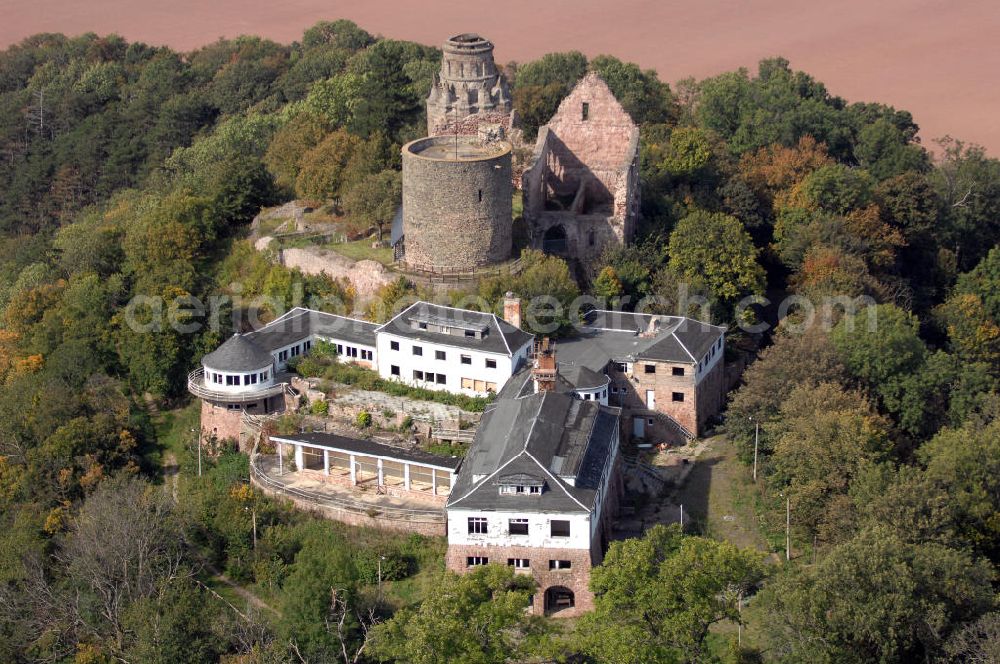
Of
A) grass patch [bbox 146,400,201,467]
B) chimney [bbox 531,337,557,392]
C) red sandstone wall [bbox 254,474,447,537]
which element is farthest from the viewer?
grass patch [bbox 146,400,201,467]

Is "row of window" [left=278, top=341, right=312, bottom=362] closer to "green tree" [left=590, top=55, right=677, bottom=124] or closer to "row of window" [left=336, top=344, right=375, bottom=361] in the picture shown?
"row of window" [left=336, top=344, right=375, bottom=361]

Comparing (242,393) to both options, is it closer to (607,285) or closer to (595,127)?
(607,285)

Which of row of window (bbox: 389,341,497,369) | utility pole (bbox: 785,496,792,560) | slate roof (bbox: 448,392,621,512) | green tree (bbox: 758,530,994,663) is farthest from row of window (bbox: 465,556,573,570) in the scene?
row of window (bbox: 389,341,497,369)

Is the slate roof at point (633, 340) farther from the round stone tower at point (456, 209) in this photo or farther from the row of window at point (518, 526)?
the row of window at point (518, 526)

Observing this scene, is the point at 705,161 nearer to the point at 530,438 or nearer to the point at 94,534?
the point at 530,438

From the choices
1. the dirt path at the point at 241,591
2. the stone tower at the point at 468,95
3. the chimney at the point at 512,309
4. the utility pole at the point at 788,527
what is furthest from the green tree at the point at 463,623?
the stone tower at the point at 468,95

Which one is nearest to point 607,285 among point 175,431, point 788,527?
point 788,527

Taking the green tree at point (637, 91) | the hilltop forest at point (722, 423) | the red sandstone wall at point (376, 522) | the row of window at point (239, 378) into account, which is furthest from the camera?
the green tree at point (637, 91)
